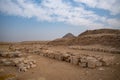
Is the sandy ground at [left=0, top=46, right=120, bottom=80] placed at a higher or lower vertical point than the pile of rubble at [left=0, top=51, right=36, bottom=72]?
lower

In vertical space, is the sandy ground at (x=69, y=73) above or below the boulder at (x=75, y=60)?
below

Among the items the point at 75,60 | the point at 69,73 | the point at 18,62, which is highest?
the point at 75,60

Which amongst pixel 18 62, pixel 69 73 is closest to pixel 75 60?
pixel 69 73

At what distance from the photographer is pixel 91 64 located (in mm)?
8883

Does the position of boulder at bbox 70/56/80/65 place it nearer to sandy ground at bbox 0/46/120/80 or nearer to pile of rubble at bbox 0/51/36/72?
sandy ground at bbox 0/46/120/80

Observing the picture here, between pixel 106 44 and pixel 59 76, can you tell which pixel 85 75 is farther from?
Answer: pixel 106 44

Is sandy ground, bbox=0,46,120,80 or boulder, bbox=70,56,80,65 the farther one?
boulder, bbox=70,56,80,65

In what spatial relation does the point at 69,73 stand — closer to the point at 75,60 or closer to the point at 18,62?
the point at 75,60

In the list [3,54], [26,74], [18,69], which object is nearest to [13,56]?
[3,54]

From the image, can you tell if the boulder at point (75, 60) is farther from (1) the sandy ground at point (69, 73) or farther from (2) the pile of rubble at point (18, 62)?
(2) the pile of rubble at point (18, 62)

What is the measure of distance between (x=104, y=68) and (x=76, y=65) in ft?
6.62

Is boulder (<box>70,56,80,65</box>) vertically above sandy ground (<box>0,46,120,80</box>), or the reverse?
boulder (<box>70,56,80,65</box>)

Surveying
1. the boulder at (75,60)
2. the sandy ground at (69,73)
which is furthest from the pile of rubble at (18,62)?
the boulder at (75,60)

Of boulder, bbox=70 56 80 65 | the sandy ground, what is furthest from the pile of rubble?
boulder, bbox=70 56 80 65
